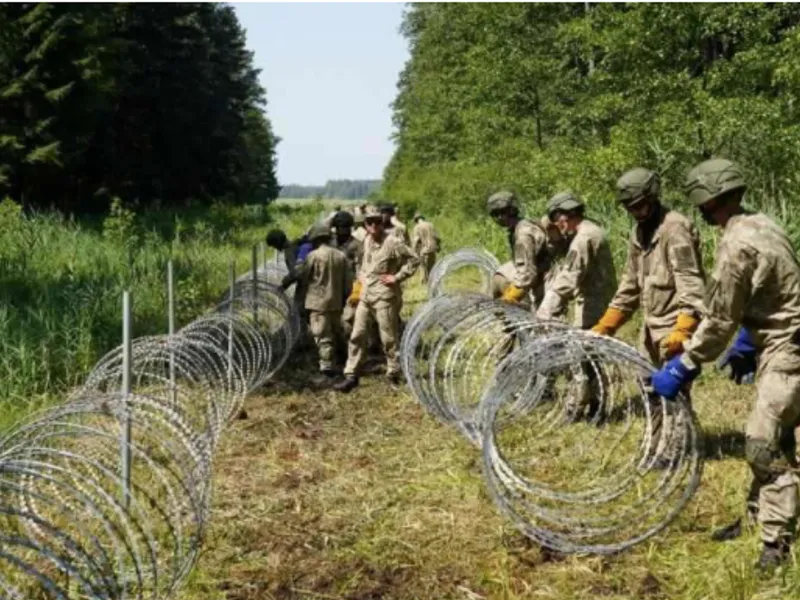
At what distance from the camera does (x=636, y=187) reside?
221 inches

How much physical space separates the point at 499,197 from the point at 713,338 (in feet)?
12.7

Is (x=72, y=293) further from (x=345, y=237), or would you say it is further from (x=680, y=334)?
(x=680, y=334)

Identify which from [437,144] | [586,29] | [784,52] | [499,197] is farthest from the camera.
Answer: [437,144]

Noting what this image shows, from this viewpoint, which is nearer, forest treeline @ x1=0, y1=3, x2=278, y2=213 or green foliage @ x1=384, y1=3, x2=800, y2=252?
green foliage @ x1=384, y1=3, x2=800, y2=252

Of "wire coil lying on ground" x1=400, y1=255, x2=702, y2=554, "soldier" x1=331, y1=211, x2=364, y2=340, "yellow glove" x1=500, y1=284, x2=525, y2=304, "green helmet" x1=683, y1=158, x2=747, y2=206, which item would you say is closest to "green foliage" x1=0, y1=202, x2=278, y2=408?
"soldier" x1=331, y1=211, x2=364, y2=340

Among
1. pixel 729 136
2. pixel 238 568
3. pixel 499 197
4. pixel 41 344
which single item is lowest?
pixel 238 568

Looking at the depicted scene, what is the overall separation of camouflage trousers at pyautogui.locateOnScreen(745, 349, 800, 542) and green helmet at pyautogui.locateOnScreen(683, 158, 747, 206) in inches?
33.2

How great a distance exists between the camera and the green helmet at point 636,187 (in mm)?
5602

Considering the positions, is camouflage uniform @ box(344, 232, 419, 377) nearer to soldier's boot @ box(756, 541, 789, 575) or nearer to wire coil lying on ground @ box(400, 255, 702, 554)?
wire coil lying on ground @ box(400, 255, 702, 554)

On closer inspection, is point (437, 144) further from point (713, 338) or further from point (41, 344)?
point (713, 338)

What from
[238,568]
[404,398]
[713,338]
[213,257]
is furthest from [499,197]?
[213,257]

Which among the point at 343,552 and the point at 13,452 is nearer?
the point at 13,452

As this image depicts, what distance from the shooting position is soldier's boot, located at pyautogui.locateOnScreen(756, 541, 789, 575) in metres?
4.37

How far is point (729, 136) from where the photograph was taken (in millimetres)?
12945
